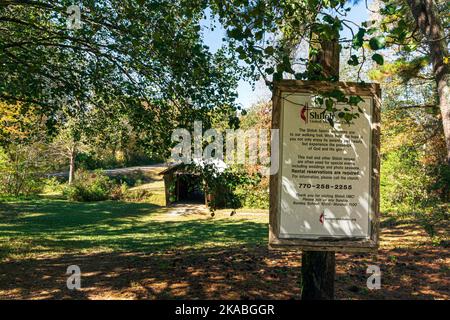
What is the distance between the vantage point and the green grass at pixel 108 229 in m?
11.5

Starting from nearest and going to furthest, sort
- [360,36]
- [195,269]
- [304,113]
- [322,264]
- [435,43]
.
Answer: [360,36]
[304,113]
[322,264]
[195,269]
[435,43]

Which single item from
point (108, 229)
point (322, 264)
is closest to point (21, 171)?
point (108, 229)

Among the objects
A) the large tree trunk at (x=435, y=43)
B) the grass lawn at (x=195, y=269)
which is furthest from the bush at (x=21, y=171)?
the large tree trunk at (x=435, y=43)

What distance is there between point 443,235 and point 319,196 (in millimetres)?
9520

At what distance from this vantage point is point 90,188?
30.2 metres

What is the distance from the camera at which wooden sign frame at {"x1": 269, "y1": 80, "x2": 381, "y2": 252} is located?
351 centimetres

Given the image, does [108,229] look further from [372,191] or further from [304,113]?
[372,191]

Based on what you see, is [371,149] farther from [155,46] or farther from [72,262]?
[72,262]

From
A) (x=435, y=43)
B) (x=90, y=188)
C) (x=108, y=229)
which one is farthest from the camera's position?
(x=90, y=188)

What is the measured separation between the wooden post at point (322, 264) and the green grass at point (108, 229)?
7.49 metres

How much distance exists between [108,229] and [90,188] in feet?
46.5

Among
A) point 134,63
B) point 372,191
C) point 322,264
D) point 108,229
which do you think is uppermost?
point 134,63

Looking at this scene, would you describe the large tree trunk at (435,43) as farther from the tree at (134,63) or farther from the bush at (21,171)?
the bush at (21,171)

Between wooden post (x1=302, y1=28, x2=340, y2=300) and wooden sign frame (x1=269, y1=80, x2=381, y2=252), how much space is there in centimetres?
25
